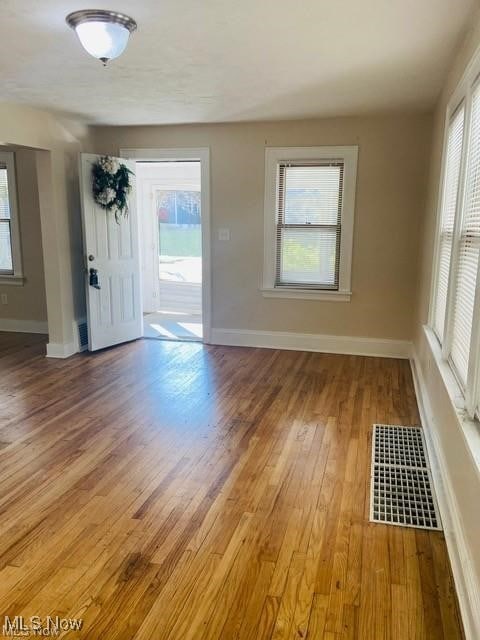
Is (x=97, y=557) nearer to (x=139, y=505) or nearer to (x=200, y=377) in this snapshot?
(x=139, y=505)

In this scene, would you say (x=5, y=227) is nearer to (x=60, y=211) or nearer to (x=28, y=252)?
(x=28, y=252)

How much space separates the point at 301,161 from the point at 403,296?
1780 millimetres

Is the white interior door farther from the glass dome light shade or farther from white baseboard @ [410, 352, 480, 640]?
white baseboard @ [410, 352, 480, 640]

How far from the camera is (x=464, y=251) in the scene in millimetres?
2535

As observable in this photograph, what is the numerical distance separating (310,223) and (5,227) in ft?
12.4

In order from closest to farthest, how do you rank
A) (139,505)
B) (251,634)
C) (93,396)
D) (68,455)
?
(251,634) < (139,505) < (68,455) < (93,396)

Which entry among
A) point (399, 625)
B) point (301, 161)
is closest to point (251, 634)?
point (399, 625)

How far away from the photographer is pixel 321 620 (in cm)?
177

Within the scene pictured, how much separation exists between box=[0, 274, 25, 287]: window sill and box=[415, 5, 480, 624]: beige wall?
4704mm

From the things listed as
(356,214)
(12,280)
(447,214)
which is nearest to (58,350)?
(12,280)

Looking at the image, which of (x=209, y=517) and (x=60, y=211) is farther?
(x=60, y=211)

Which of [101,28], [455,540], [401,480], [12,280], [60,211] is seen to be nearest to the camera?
[455,540]

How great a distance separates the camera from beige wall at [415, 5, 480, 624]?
180cm

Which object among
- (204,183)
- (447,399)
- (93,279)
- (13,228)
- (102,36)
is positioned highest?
(102,36)
